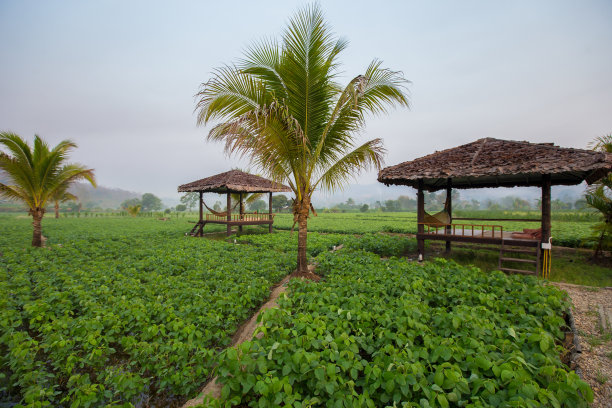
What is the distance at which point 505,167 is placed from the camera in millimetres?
7184

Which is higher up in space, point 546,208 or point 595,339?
point 546,208

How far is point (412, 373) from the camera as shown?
2396 mm

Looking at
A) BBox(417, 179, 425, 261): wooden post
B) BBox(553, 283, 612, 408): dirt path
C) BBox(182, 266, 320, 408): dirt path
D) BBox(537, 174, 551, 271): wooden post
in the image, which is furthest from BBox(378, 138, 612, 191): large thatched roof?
BBox(182, 266, 320, 408): dirt path

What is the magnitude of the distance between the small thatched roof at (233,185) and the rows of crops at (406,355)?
1074 cm

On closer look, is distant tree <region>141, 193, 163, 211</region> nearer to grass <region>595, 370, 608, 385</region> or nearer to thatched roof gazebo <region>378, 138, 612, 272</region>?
thatched roof gazebo <region>378, 138, 612, 272</region>

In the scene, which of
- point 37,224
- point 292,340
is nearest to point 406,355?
point 292,340

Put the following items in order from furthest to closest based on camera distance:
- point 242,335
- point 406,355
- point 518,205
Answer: point 518,205 → point 242,335 → point 406,355

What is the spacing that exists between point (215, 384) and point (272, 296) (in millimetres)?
2742

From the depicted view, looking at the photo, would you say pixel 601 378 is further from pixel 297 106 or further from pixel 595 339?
pixel 297 106

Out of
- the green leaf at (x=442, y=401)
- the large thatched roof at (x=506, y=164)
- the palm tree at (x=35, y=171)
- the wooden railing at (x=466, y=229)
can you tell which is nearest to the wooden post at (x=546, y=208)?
the large thatched roof at (x=506, y=164)

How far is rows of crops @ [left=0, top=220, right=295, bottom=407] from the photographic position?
10.0 feet

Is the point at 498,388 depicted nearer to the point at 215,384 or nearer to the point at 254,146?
the point at 215,384

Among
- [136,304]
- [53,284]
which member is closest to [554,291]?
[136,304]

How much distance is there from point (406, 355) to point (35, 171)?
1426cm
